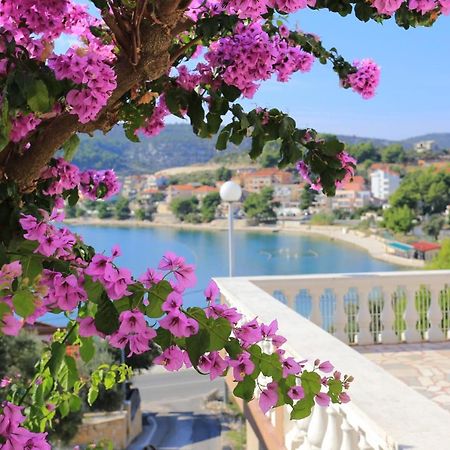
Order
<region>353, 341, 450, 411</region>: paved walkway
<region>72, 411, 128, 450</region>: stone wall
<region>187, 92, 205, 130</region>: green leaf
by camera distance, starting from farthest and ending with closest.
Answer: <region>72, 411, 128, 450</region>: stone wall, <region>353, 341, 450, 411</region>: paved walkway, <region>187, 92, 205, 130</region>: green leaf

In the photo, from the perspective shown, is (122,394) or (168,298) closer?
(168,298)

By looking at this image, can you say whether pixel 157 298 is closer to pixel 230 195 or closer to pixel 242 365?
pixel 242 365

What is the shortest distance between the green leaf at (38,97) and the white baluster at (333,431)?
5.58ft

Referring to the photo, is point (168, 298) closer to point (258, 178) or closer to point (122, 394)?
point (122, 394)

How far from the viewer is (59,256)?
1153 millimetres

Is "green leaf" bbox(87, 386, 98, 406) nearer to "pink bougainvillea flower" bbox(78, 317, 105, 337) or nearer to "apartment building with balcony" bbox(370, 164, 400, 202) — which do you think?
"pink bougainvillea flower" bbox(78, 317, 105, 337)

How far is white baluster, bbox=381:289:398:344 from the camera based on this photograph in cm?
535

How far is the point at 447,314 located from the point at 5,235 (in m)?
4.94

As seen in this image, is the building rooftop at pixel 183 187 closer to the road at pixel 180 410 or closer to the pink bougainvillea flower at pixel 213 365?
the road at pixel 180 410

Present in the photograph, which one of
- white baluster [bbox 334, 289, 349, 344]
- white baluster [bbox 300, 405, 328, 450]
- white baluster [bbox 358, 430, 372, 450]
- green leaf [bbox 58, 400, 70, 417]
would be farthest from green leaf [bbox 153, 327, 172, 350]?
white baluster [bbox 334, 289, 349, 344]

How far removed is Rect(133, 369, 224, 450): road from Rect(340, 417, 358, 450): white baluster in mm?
20801

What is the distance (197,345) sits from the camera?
3.39ft

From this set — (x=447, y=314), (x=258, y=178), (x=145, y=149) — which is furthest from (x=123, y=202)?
(x=447, y=314)

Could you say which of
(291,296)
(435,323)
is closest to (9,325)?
(291,296)
